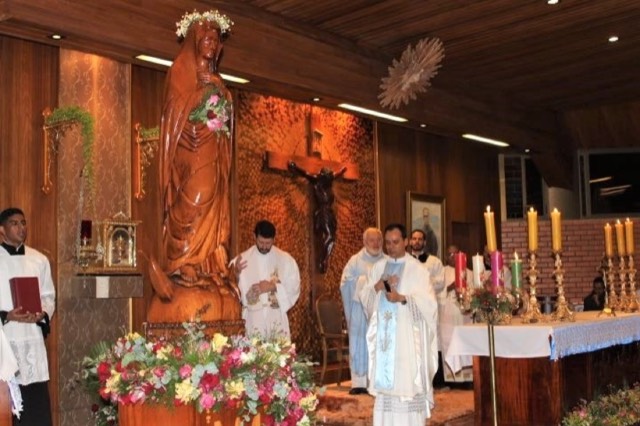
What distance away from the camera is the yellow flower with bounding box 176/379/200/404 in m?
4.66

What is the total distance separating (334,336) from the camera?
11672 millimetres

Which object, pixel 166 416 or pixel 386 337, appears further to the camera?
pixel 386 337

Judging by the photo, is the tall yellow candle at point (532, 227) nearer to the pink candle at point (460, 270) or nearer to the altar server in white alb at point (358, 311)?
the pink candle at point (460, 270)

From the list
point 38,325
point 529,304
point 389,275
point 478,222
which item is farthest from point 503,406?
point 478,222

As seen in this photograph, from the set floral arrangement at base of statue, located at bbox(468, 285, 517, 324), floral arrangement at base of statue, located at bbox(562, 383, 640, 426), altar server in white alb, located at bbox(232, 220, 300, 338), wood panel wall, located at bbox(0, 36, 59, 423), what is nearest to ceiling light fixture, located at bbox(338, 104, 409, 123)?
altar server in white alb, located at bbox(232, 220, 300, 338)

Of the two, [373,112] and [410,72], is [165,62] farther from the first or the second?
[410,72]

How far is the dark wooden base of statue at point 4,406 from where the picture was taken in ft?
19.1

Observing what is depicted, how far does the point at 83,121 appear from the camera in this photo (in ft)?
28.8

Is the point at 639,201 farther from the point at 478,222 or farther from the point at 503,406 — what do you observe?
the point at 503,406

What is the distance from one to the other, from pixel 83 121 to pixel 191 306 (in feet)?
13.7

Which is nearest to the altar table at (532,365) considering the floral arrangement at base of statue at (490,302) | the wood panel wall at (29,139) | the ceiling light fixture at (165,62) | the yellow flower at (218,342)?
the floral arrangement at base of statue at (490,302)

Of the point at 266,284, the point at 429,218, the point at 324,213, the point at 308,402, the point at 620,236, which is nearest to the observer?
the point at 308,402

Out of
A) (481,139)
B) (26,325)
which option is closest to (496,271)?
(26,325)

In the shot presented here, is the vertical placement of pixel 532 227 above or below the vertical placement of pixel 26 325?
above
